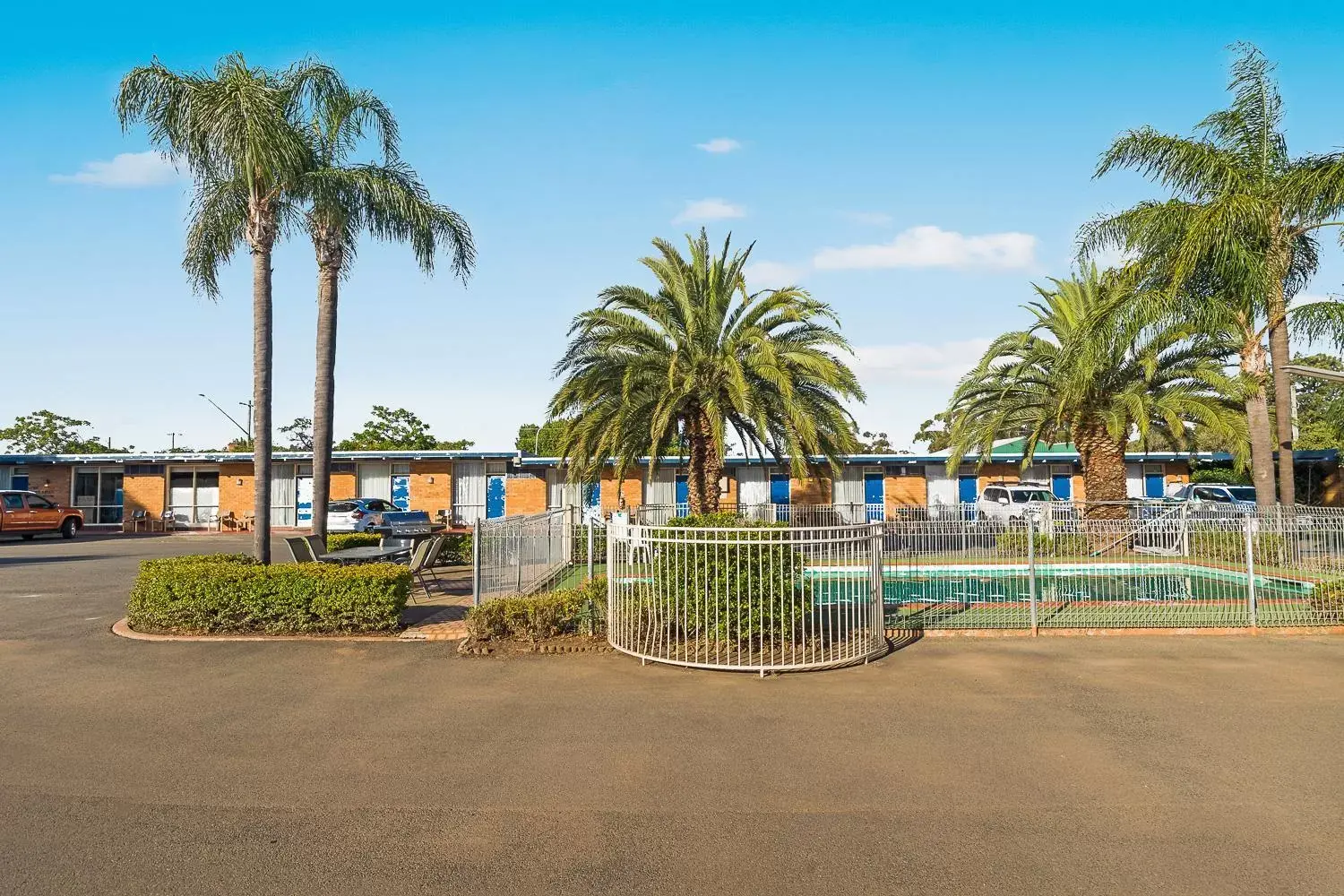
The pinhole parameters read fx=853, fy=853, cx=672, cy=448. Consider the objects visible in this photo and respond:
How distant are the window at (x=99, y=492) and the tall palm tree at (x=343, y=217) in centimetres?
2833

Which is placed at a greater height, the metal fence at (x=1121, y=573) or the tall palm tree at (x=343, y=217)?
the tall palm tree at (x=343, y=217)

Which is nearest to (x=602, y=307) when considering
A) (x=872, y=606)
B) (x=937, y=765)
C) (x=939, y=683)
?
(x=872, y=606)

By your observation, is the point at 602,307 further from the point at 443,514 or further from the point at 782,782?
the point at 443,514

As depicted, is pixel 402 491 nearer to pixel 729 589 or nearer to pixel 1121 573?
pixel 1121 573

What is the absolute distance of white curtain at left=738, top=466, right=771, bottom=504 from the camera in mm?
34344

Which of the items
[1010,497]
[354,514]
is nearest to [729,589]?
[1010,497]

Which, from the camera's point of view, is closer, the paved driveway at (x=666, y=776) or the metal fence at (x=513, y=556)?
the paved driveway at (x=666, y=776)

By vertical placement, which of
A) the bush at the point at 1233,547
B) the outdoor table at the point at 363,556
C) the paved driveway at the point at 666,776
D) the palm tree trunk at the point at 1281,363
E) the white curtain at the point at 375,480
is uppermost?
the palm tree trunk at the point at 1281,363

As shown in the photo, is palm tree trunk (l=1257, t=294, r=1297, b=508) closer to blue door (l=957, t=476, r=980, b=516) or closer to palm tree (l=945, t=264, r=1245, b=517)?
palm tree (l=945, t=264, r=1245, b=517)

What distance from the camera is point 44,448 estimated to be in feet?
230

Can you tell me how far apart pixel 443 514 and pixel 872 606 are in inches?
1055

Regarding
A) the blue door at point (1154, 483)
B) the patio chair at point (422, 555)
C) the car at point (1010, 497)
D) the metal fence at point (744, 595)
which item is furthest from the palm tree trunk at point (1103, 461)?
the blue door at point (1154, 483)

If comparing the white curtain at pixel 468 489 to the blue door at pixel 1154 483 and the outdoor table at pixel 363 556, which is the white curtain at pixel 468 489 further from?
the blue door at pixel 1154 483

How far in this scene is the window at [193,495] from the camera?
36156 mm
